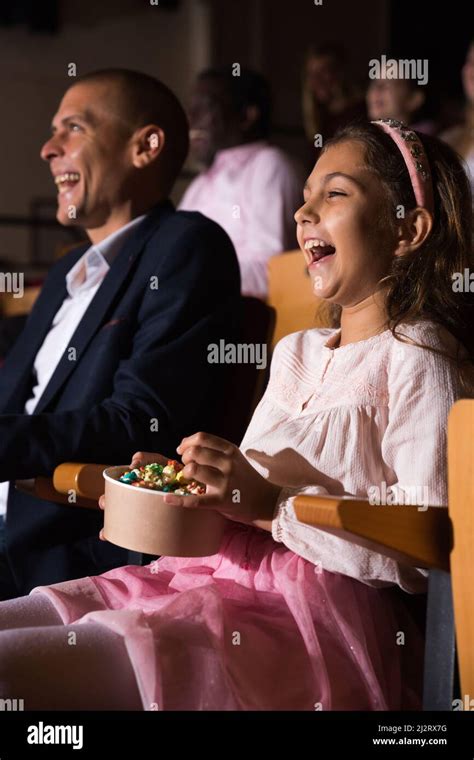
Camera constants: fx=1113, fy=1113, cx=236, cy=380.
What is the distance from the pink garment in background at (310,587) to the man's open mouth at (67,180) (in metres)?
0.76

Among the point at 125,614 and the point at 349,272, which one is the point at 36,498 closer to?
the point at 125,614

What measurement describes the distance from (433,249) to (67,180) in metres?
0.83

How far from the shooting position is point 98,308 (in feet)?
6.17

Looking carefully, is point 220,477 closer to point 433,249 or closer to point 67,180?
point 433,249

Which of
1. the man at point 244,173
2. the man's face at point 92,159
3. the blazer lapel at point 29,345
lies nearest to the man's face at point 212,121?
the man at point 244,173

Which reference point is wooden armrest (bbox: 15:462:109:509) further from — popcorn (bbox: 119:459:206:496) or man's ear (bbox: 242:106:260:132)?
man's ear (bbox: 242:106:260:132)

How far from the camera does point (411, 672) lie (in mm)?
1370

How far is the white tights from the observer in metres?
1.21

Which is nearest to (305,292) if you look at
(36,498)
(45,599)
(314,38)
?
(36,498)

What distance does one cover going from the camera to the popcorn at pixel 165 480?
133 centimetres

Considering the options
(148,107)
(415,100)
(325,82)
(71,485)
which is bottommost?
(71,485)


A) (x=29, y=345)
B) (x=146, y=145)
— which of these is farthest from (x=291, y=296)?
(x=29, y=345)

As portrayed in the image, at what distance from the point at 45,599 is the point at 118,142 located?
3.04 ft
